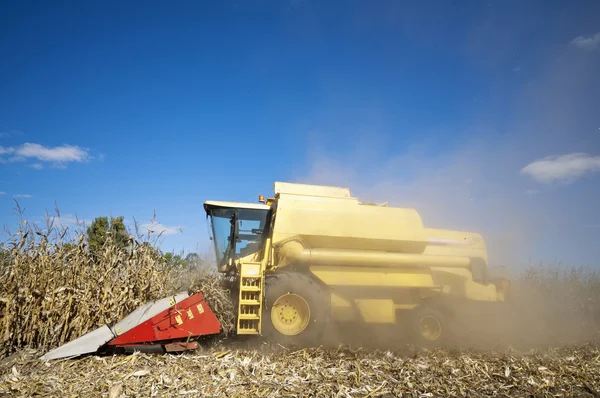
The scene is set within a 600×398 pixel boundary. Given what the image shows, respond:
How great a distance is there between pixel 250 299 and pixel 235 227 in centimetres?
170

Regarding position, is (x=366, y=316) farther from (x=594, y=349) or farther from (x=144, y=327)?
(x=594, y=349)

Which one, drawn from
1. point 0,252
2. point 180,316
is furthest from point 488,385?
point 0,252

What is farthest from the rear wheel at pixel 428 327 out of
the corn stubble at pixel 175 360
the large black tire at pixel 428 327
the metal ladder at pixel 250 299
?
the metal ladder at pixel 250 299

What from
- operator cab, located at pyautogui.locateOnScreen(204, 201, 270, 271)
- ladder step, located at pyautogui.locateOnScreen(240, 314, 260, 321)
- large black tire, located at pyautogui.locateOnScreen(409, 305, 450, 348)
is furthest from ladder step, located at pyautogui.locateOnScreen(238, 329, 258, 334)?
large black tire, located at pyautogui.locateOnScreen(409, 305, 450, 348)

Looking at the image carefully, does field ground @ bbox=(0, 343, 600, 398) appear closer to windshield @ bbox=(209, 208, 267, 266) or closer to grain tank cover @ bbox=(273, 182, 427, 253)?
windshield @ bbox=(209, 208, 267, 266)

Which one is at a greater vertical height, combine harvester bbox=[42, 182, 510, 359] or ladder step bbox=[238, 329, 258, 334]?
combine harvester bbox=[42, 182, 510, 359]

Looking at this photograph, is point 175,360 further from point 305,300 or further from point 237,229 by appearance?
point 237,229

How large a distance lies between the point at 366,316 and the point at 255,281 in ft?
7.86

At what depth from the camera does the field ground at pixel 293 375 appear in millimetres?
4078

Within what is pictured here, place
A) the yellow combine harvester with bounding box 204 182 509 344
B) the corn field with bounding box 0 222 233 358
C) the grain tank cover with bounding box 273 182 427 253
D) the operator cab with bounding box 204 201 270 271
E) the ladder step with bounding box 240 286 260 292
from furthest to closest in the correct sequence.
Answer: the operator cab with bounding box 204 201 270 271
the grain tank cover with bounding box 273 182 427 253
the yellow combine harvester with bounding box 204 182 509 344
the ladder step with bounding box 240 286 260 292
the corn field with bounding box 0 222 233 358

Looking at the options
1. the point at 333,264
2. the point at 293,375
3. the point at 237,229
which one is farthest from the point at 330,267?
the point at 293,375

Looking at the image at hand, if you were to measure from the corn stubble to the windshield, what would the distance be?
91cm

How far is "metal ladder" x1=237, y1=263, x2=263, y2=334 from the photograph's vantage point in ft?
20.7

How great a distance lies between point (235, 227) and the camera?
7598mm
